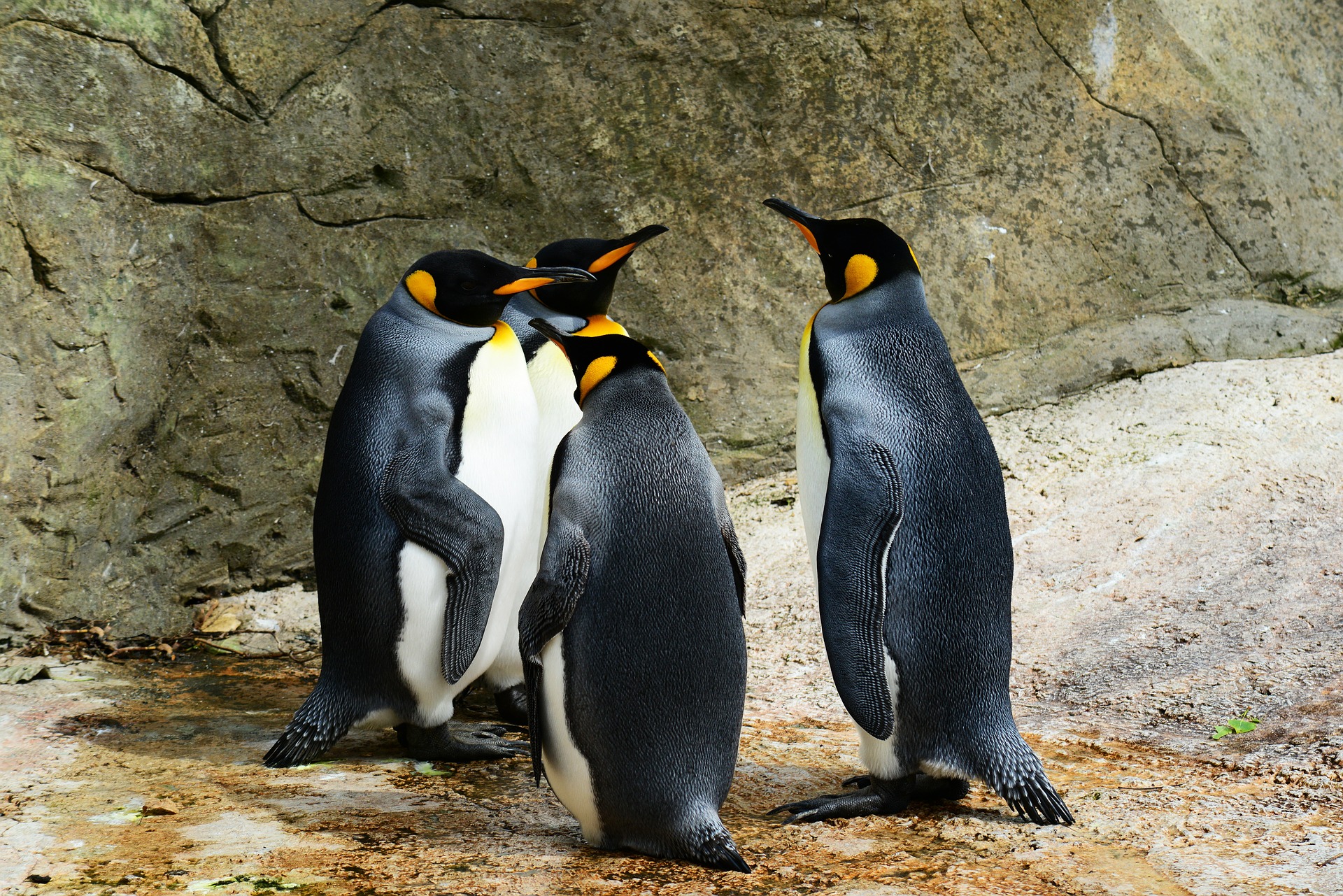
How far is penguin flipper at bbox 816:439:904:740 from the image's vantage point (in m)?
2.65

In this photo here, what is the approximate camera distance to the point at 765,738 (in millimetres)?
3375

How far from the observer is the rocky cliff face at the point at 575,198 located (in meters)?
4.26

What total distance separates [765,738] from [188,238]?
113 inches

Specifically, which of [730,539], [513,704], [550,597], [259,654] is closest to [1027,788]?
[730,539]

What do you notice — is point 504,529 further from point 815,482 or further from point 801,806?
point 801,806

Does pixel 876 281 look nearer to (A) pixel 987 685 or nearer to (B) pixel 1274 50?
(A) pixel 987 685

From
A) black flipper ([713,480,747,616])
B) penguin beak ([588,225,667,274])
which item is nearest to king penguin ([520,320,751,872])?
black flipper ([713,480,747,616])

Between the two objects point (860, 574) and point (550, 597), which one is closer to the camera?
point (550, 597)

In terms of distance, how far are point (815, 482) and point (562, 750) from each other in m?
0.95

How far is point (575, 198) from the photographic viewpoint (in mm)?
5172

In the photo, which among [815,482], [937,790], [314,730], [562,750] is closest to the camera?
[562,750]

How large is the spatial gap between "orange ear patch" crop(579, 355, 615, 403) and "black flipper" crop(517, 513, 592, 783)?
33 cm

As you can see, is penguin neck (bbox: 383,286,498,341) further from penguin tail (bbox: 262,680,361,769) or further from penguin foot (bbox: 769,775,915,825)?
penguin foot (bbox: 769,775,915,825)

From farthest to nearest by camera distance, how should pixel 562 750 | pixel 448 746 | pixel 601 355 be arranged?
pixel 448 746
pixel 601 355
pixel 562 750
